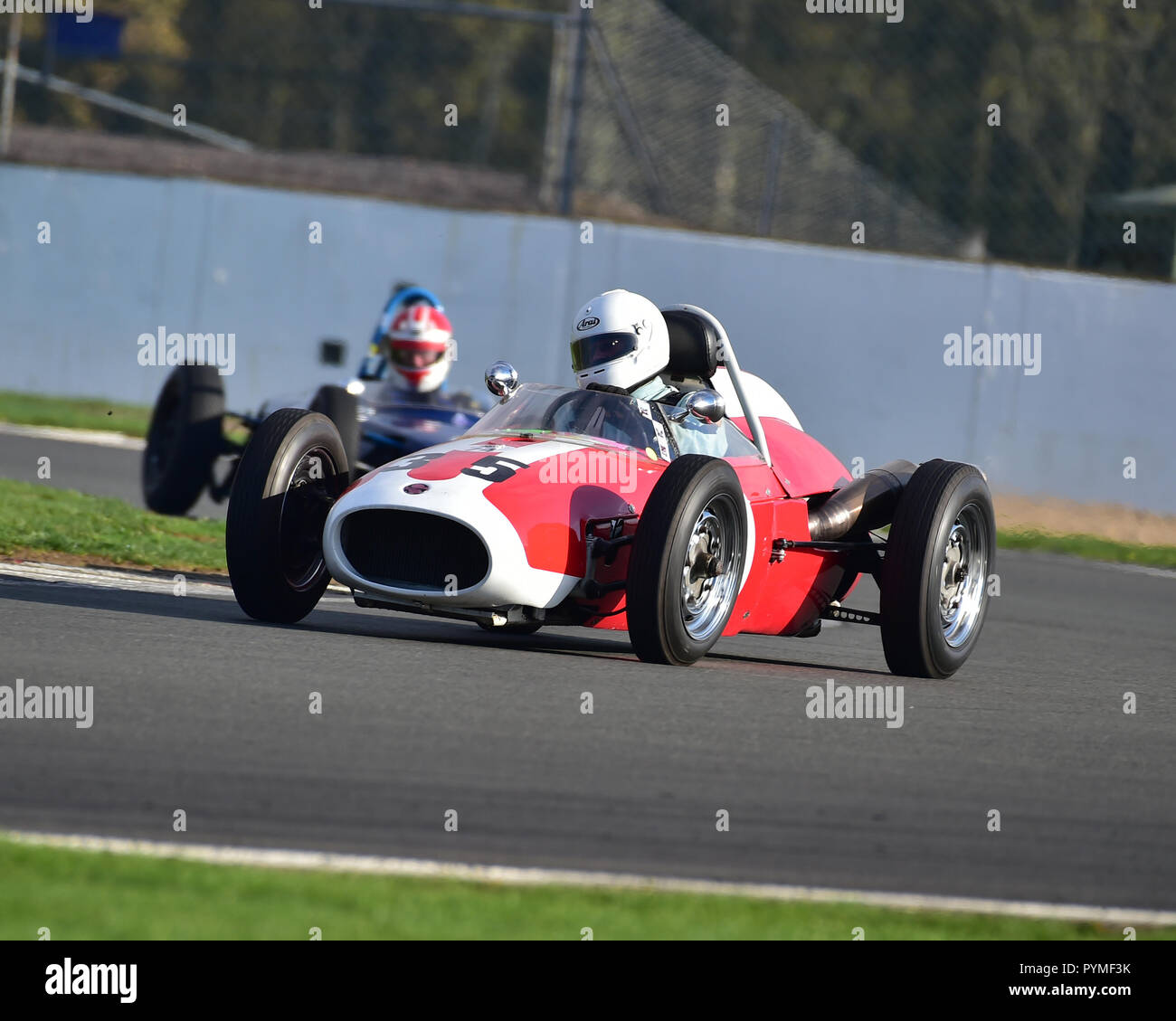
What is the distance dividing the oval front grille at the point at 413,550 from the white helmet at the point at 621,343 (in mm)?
1406

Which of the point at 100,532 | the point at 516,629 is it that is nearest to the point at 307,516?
the point at 516,629

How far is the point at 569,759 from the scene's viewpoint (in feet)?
19.0

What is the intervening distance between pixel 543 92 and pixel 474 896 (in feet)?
125

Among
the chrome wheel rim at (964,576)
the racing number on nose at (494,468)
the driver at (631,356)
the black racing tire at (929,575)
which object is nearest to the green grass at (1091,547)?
the chrome wheel rim at (964,576)

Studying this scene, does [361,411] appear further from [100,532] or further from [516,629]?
[516,629]

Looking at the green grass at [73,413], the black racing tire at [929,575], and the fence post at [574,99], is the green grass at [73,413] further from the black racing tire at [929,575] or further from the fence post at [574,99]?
the black racing tire at [929,575]

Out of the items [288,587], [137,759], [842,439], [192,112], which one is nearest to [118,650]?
[288,587]

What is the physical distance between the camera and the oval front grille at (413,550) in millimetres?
7590

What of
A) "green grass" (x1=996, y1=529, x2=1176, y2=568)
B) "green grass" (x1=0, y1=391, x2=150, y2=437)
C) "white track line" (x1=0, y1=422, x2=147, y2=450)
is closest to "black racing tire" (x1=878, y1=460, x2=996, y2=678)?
"green grass" (x1=996, y1=529, x2=1176, y2=568)

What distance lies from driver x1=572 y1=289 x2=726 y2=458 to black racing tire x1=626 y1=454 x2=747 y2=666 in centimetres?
70

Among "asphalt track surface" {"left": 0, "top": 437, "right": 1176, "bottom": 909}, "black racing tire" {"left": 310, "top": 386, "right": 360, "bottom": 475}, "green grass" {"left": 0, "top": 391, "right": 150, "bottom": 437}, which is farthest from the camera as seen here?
"green grass" {"left": 0, "top": 391, "right": 150, "bottom": 437}

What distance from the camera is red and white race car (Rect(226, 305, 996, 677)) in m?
7.57

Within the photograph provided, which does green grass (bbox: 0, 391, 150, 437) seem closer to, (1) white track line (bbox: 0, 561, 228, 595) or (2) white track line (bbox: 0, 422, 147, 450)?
(2) white track line (bbox: 0, 422, 147, 450)

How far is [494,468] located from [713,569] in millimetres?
979
